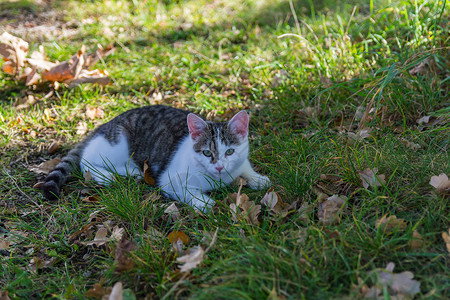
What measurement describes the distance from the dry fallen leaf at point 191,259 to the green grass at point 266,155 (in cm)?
4

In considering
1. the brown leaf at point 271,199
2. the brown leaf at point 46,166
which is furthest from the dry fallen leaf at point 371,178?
the brown leaf at point 46,166

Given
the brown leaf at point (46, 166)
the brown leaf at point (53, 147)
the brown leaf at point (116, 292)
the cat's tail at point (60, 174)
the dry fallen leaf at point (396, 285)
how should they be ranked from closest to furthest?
1. the dry fallen leaf at point (396, 285)
2. the brown leaf at point (116, 292)
3. the cat's tail at point (60, 174)
4. the brown leaf at point (46, 166)
5. the brown leaf at point (53, 147)

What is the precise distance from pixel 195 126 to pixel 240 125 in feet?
1.16

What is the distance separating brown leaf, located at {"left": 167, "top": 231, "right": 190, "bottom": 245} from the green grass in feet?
0.19

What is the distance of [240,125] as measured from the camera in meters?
3.27

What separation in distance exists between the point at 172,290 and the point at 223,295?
28cm

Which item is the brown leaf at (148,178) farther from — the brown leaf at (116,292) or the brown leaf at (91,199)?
the brown leaf at (116,292)

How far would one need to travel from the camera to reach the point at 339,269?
A: 2086 millimetres

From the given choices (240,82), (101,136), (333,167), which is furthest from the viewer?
(240,82)

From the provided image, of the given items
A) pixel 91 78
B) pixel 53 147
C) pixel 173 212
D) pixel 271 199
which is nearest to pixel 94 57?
pixel 91 78

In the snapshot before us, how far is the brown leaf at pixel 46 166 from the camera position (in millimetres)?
3750

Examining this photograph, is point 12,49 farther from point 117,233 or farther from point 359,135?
point 359,135

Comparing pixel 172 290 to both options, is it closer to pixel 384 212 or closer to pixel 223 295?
pixel 223 295

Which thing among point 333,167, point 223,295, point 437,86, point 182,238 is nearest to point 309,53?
point 437,86
